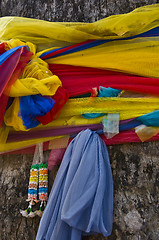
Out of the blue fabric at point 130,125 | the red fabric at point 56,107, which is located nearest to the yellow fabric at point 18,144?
the red fabric at point 56,107

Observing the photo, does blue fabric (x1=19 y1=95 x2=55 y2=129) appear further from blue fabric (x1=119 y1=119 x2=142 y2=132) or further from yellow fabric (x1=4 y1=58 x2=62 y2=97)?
A: blue fabric (x1=119 y1=119 x2=142 y2=132)

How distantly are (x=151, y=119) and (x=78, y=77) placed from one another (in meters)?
0.44

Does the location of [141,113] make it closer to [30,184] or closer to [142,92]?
[142,92]

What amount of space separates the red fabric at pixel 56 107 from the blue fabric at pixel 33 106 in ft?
0.10

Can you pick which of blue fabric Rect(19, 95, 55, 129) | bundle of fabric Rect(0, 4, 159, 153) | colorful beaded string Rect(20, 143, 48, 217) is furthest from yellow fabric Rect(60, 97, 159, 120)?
colorful beaded string Rect(20, 143, 48, 217)

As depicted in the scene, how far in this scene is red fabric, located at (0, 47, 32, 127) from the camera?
4.82 ft

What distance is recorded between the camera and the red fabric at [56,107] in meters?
1.53

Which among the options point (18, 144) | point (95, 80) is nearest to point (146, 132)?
point (95, 80)

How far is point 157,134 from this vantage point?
4.77 feet

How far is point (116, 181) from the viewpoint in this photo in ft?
4.72

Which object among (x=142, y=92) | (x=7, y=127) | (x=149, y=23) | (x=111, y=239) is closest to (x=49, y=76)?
(x=7, y=127)

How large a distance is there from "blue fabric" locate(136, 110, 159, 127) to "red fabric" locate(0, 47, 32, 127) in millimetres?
624

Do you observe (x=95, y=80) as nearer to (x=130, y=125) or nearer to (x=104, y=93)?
(x=104, y=93)

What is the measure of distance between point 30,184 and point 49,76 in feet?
1.74
